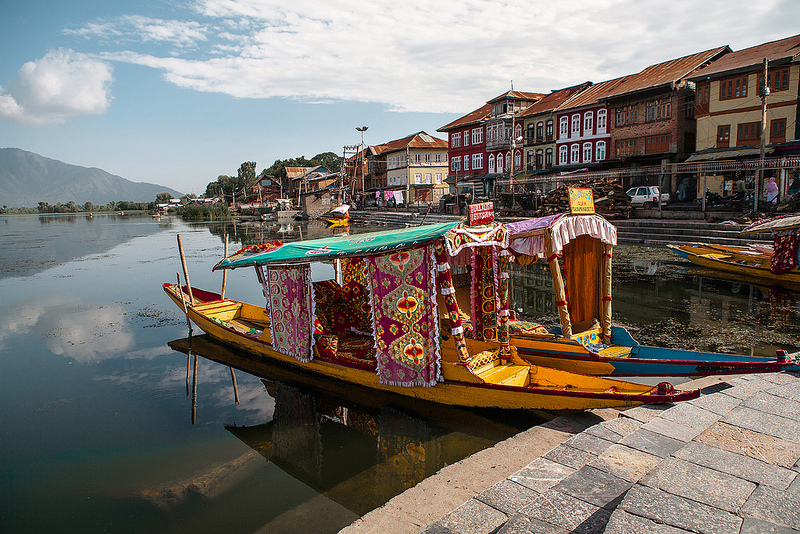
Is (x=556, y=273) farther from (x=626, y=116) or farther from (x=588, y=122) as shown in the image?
(x=588, y=122)

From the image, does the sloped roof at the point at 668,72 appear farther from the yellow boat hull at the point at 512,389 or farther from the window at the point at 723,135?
the yellow boat hull at the point at 512,389

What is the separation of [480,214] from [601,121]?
31.5 meters

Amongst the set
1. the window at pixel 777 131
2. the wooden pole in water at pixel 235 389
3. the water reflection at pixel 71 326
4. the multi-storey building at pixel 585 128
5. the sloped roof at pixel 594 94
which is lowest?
the wooden pole in water at pixel 235 389

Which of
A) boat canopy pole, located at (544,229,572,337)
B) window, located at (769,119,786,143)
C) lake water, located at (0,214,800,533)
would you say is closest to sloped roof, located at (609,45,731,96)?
window, located at (769,119,786,143)

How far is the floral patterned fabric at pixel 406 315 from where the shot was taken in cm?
671

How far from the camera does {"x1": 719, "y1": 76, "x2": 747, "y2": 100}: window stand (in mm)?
25641

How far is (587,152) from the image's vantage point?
1391 inches

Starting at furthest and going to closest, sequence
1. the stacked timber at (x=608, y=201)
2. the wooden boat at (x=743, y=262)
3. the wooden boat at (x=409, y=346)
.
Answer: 1. the stacked timber at (x=608, y=201)
2. the wooden boat at (x=743, y=262)
3. the wooden boat at (x=409, y=346)

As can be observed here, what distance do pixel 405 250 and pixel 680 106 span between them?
1180 inches

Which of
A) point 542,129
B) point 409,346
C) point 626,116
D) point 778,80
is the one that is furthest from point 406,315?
point 542,129

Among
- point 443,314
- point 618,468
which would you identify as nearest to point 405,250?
point 443,314

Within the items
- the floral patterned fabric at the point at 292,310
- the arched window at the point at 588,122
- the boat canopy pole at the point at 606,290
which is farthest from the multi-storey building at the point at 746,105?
the floral patterned fabric at the point at 292,310

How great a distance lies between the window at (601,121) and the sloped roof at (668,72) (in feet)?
5.04

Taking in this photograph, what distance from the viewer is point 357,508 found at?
17.8 feet
